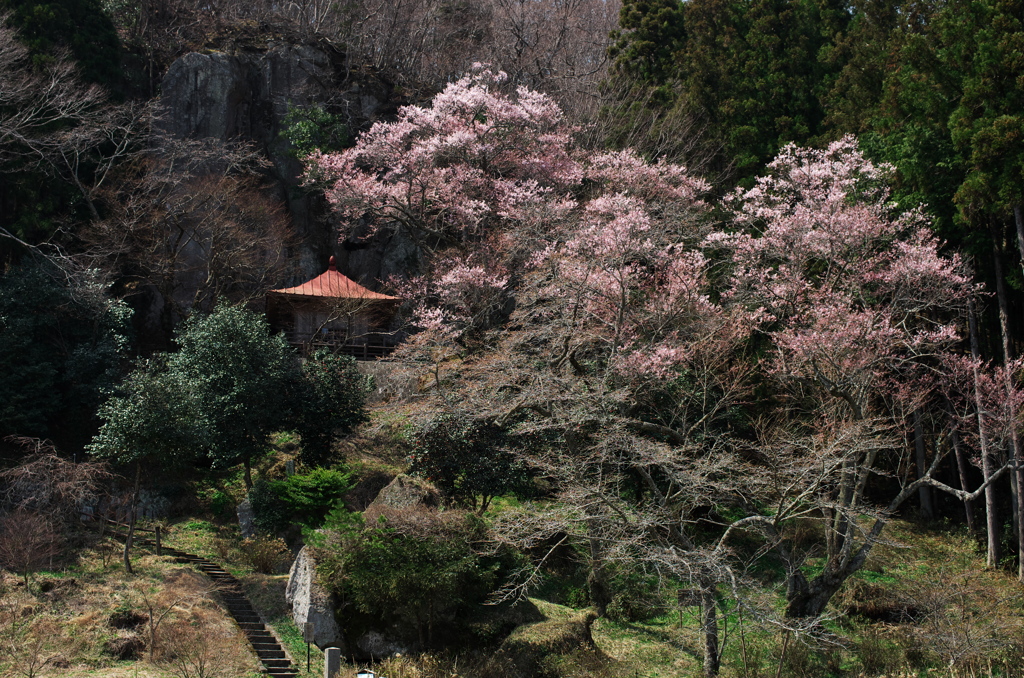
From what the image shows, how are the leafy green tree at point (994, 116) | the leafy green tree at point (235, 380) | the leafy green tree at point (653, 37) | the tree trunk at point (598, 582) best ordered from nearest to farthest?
the tree trunk at point (598, 582) < the leafy green tree at point (994, 116) < the leafy green tree at point (235, 380) < the leafy green tree at point (653, 37)

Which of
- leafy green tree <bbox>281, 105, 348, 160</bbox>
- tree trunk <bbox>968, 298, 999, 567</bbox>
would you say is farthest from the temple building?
tree trunk <bbox>968, 298, 999, 567</bbox>

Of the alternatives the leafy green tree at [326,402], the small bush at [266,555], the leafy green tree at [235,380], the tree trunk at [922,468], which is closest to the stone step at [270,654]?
the small bush at [266,555]

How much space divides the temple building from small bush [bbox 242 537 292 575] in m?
7.98

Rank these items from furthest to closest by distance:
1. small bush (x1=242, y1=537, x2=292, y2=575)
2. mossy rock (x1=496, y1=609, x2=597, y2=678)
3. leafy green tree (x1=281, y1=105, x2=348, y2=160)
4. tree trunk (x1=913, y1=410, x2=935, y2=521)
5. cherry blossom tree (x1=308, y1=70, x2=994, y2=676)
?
1. leafy green tree (x1=281, y1=105, x2=348, y2=160)
2. tree trunk (x1=913, y1=410, x2=935, y2=521)
3. small bush (x1=242, y1=537, x2=292, y2=575)
4. cherry blossom tree (x1=308, y1=70, x2=994, y2=676)
5. mossy rock (x1=496, y1=609, x2=597, y2=678)

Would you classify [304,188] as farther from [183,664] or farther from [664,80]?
[183,664]

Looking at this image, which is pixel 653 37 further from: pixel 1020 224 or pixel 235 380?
pixel 235 380

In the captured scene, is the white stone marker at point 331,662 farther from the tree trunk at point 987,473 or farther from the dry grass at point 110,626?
the tree trunk at point 987,473

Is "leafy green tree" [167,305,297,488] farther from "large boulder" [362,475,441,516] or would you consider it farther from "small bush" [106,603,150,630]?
"small bush" [106,603,150,630]

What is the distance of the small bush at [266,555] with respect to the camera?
16.0 meters

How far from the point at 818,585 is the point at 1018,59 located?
10.4 m

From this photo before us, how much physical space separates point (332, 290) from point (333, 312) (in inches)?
39.9

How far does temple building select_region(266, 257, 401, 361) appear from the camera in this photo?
78.9ft

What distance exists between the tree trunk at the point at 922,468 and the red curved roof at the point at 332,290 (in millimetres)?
14596

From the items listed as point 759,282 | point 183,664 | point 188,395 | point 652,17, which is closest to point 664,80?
point 652,17
